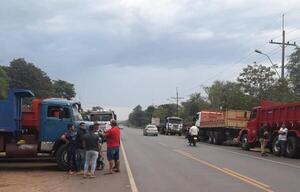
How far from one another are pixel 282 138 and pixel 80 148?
15140mm

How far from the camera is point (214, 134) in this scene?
50281 mm

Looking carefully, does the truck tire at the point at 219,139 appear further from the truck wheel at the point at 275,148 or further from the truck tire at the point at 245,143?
the truck wheel at the point at 275,148

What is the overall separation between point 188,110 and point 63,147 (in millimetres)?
111752

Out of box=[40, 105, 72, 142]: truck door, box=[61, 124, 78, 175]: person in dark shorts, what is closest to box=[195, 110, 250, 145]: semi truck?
box=[40, 105, 72, 142]: truck door

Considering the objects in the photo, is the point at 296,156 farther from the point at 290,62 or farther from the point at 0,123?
the point at 290,62

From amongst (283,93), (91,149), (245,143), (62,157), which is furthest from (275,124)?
(283,93)

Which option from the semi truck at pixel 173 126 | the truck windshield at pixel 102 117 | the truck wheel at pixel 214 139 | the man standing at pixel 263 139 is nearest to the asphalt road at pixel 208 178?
the man standing at pixel 263 139

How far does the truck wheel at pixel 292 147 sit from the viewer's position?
30234mm

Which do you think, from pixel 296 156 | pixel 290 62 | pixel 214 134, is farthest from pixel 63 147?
pixel 290 62

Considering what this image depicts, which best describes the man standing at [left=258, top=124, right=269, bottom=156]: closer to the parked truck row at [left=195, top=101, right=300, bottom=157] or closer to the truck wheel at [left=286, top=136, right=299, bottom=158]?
the parked truck row at [left=195, top=101, right=300, bottom=157]

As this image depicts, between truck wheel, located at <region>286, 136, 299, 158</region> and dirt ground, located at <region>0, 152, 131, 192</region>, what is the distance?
1178cm

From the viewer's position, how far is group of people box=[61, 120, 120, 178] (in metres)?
18.4

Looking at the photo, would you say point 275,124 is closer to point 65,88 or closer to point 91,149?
point 91,149

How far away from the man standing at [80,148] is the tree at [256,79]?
45.0m
